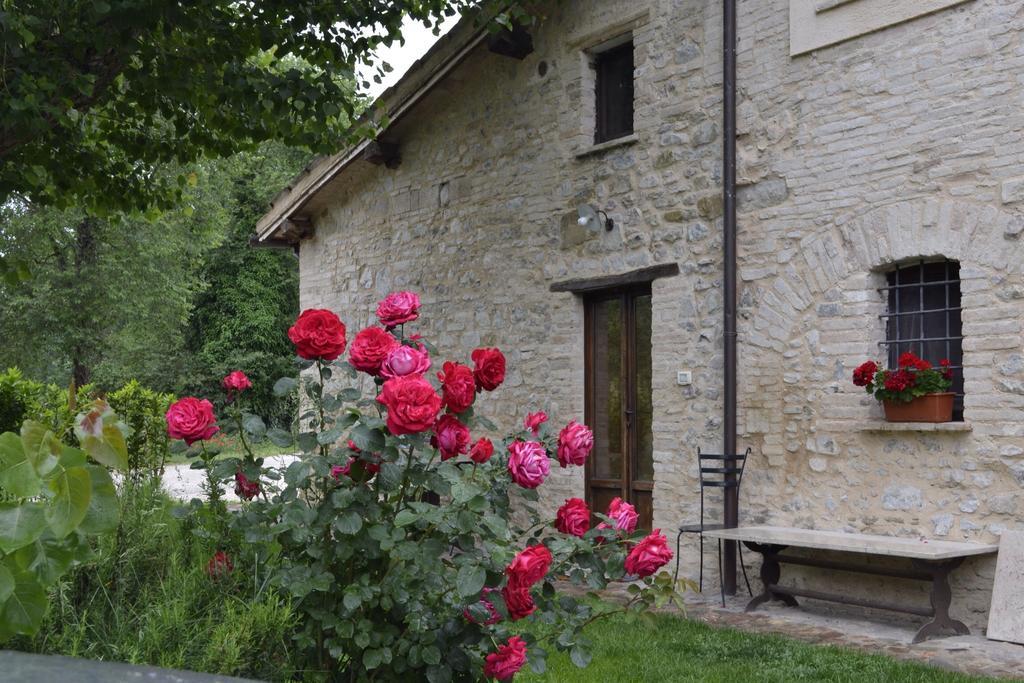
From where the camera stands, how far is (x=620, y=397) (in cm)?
864

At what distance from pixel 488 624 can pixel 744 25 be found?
19.3ft

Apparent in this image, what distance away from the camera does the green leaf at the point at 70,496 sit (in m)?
1.37

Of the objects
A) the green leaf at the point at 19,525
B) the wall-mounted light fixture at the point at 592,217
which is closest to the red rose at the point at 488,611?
the green leaf at the point at 19,525

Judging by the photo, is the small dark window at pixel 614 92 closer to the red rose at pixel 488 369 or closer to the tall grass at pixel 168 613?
the red rose at pixel 488 369

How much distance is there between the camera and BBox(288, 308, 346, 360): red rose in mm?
2855

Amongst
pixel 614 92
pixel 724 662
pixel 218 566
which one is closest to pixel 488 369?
pixel 218 566

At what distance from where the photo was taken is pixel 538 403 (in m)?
9.07

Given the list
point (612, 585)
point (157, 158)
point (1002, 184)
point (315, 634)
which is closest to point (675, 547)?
point (612, 585)

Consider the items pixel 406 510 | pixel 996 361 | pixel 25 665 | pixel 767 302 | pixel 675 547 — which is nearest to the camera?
pixel 25 665

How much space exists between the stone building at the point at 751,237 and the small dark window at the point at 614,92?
0.03 meters

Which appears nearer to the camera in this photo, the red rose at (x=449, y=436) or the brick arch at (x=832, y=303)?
the red rose at (x=449, y=436)

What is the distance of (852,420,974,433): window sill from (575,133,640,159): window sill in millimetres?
2932

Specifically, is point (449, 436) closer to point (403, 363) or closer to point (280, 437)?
point (403, 363)

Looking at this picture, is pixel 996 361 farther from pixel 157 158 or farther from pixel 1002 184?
pixel 157 158
